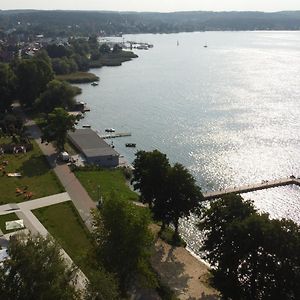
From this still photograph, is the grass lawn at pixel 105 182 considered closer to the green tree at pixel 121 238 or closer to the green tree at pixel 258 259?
the green tree at pixel 121 238

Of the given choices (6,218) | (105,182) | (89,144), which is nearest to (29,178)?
(105,182)

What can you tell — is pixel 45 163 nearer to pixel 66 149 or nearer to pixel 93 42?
pixel 66 149

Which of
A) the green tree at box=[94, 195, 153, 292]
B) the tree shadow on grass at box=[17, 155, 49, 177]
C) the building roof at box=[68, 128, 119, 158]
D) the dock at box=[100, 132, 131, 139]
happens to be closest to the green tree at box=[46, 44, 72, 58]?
the dock at box=[100, 132, 131, 139]

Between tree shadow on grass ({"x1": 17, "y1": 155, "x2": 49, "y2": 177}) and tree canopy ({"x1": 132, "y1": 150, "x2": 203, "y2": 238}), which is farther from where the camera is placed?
tree shadow on grass ({"x1": 17, "y1": 155, "x2": 49, "y2": 177})

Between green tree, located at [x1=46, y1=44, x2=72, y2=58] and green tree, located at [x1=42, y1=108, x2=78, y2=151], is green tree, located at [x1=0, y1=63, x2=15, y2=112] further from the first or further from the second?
green tree, located at [x1=46, y1=44, x2=72, y2=58]

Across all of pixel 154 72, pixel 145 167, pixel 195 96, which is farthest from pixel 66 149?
pixel 154 72

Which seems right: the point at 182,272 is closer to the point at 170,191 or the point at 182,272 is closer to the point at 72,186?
the point at 170,191
